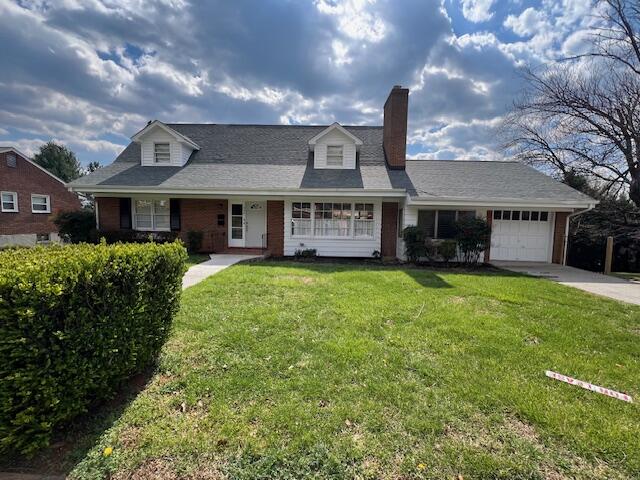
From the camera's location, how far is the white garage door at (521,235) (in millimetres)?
12422

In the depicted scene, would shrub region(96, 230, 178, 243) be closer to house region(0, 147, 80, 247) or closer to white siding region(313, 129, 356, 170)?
white siding region(313, 129, 356, 170)

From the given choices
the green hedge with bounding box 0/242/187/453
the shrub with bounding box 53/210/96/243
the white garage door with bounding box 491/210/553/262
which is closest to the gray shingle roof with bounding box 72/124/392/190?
the shrub with bounding box 53/210/96/243

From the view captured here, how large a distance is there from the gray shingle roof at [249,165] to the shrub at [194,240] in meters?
1.97

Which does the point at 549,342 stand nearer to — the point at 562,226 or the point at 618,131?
the point at 562,226

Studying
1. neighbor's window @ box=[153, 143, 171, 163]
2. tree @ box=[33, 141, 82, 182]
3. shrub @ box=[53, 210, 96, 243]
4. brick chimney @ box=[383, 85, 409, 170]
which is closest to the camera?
shrub @ box=[53, 210, 96, 243]

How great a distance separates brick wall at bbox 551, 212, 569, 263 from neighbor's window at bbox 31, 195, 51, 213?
3164 centimetres

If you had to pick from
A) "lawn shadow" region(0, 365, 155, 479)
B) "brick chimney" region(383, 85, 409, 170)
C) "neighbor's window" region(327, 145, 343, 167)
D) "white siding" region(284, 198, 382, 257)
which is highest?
"brick chimney" region(383, 85, 409, 170)

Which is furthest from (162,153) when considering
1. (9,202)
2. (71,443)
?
(9,202)

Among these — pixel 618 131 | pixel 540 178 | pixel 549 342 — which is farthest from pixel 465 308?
pixel 618 131

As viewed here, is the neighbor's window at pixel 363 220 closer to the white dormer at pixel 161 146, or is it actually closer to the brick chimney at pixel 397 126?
the brick chimney at pixel 397 126

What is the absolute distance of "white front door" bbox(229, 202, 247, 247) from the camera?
43.4 feet

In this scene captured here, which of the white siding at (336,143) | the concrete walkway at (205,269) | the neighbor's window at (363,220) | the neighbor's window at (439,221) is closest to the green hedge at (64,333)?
the concrete walkway at (205,269)

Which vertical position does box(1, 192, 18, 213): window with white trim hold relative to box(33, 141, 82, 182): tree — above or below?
below

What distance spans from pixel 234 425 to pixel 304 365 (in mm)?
1094
